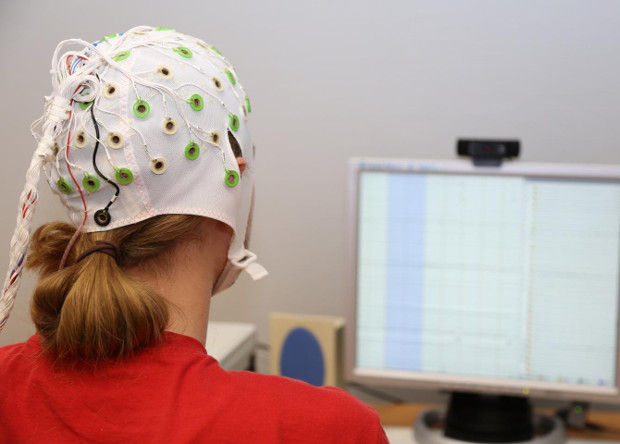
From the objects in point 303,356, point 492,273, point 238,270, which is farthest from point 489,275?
point 238,270

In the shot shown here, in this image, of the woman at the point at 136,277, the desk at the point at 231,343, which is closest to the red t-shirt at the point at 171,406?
the woman at the point at 136,277

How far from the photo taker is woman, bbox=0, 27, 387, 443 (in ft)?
2.02

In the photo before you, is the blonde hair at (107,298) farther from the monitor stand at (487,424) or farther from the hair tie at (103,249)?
the monitor stand at (487,424)

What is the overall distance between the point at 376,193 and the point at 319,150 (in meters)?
0.22

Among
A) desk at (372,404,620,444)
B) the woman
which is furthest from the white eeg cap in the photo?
desk at (372,404,620,444)

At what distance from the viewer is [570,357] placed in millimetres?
1093

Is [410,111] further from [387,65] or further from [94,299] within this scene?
[94,299]

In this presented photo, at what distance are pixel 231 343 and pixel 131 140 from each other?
0.61m

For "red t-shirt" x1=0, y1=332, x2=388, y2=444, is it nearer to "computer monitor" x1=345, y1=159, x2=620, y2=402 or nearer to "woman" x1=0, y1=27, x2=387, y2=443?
"woman" x1=0, y1=27, x2=387, y2=443

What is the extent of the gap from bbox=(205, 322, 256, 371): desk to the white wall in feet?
0.27

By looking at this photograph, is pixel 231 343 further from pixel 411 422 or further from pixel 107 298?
pixel 107 298

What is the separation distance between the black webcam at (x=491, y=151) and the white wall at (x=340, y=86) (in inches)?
6.4

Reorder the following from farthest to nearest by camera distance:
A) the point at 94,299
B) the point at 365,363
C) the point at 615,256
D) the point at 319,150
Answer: the point at 319,150
the point at 365,363
the point at 615,256
the point at 94,299

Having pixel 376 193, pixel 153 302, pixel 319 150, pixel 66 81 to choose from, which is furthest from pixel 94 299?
pixel 319 150
